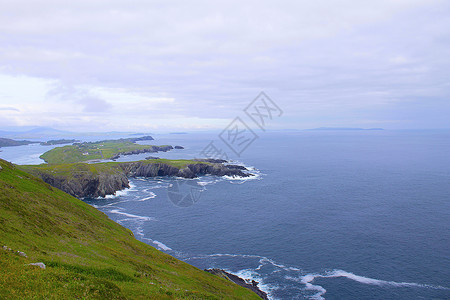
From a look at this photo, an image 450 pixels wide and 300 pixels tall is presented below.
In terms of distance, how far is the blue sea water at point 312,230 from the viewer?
47844mm

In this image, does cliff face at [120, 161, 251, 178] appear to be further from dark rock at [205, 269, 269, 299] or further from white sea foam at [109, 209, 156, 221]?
dark rock at [205, 269, 269, 299]

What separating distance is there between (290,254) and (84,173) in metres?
98.8

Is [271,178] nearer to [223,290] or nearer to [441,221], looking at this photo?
[441,221]

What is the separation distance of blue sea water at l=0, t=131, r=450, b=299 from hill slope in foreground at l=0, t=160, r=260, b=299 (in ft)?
50.1

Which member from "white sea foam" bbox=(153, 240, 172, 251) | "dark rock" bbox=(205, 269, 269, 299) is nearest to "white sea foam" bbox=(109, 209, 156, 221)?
"white sea foam" bbox=(153, 240, 172, 251)

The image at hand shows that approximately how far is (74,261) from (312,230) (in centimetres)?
5867

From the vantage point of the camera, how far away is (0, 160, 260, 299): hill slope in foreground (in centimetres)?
1920

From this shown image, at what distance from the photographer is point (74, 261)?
1062 inches

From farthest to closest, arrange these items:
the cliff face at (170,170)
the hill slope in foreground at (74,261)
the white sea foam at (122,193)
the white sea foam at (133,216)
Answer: the cliff face at (170,170)
the white sea foam at (122,193)
the white sea foam at (133,216)
the hill slope in foreground at (74,261)

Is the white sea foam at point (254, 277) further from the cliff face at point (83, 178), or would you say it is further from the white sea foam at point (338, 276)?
the cliff face at point (83, 178)

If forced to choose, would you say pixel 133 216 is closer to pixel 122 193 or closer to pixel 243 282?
pixel 122 193

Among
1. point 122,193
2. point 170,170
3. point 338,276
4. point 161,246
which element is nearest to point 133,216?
point 161,246

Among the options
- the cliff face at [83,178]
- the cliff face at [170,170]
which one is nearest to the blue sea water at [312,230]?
the cliff face at [83,178]

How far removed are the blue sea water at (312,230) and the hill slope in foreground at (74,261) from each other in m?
15.3
